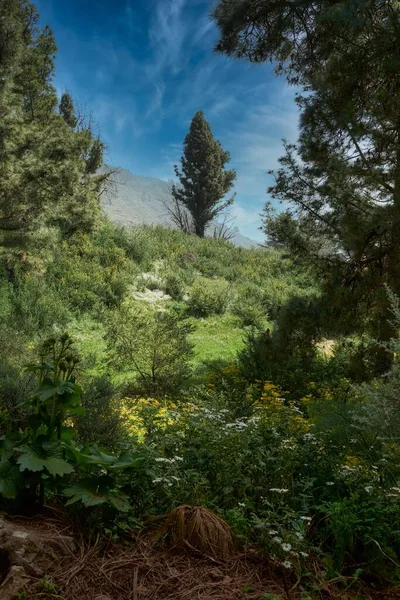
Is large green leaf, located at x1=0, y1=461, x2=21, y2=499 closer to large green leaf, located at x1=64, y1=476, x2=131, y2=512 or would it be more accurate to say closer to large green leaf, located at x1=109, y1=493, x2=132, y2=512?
large green leaf, located at x1=64, y1=476, x2=131, y2=512

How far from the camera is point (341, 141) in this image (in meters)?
5.46

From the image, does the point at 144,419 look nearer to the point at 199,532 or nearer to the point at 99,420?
the point at 99,420

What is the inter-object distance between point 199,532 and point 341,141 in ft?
17.1

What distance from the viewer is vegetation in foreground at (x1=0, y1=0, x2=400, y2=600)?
1.88 m

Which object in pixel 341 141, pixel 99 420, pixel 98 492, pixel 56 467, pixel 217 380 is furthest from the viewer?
pixel 217 380

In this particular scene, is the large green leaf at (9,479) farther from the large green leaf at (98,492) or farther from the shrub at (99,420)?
the shrub at (99,420)

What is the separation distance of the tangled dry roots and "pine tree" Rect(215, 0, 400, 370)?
386cm

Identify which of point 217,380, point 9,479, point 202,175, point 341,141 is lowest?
point 217,380

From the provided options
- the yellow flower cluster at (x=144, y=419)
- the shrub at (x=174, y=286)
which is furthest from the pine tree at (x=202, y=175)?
the yellow flower cluster at (x=144, y=419)

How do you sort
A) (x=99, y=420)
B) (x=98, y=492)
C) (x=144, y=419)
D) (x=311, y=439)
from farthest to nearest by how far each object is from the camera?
(x=99, y=420) → (x=144, y=419) → (x=311, y=439) → (x=98, y=492)

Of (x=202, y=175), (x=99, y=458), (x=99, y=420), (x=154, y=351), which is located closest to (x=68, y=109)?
(x=202, y=175)

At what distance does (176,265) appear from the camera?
1708 cm

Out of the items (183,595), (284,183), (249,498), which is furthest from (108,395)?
(284,183)

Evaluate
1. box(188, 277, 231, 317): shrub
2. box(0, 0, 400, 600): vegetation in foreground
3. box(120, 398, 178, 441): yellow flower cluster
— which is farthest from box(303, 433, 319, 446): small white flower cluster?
box(188, 277, 231, 317): shrub
